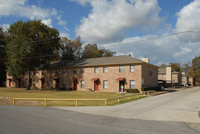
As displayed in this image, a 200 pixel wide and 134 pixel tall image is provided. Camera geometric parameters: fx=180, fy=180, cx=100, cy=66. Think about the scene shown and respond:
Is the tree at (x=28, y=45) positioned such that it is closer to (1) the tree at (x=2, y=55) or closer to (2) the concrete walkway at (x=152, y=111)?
(1) the tree at (x=2, y=55)

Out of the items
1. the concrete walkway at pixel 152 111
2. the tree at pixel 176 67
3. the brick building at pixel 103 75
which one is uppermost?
the tree at pixel 176 67

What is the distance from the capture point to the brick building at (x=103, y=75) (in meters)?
32.4

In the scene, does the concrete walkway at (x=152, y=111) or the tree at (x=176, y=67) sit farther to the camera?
the tree at (x=176, y=67)

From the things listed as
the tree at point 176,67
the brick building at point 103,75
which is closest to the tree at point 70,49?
the brick building at point 103,75

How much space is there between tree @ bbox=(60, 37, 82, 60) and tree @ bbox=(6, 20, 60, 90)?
1884 centimetres

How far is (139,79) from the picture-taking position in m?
31.5

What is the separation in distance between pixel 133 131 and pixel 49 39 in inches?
1390

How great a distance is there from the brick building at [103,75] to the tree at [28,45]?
526cm

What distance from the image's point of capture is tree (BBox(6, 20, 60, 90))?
36156 mm

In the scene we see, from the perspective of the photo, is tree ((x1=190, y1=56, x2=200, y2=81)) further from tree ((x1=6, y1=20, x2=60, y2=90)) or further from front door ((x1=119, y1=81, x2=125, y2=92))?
tree ((x1=6, y1=20, x2=60, y2=90))

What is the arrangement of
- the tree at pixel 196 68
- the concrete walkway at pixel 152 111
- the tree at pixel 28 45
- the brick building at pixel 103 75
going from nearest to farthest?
the concrete walkway at pixel 152 111, the brick building at pixel 103 75, the tree at pixel 28 45, the tree at pixel 196 68

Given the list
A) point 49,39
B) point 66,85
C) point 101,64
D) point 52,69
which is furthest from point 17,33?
point 101,64

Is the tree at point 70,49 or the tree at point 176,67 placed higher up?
the tree at point 70,49

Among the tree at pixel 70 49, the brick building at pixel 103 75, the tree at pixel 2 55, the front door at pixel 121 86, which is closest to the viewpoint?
Result: the brick building at pixel 103 75
